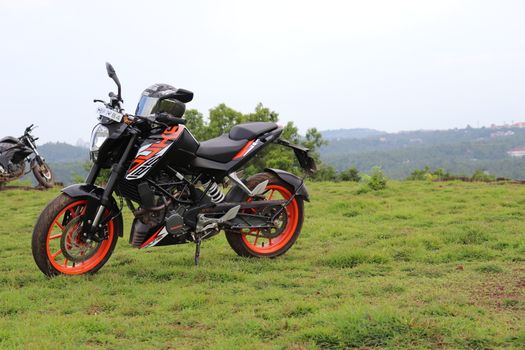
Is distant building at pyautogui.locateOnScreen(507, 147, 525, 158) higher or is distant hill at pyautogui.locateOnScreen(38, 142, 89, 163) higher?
distant hill at pyautogui.locateOnScreen(38, 142, 89, 163)

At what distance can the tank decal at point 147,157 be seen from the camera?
6.23 metres

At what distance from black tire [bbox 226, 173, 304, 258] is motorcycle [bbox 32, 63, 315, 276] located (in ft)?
0.04

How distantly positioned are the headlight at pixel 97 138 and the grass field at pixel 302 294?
1.28 m

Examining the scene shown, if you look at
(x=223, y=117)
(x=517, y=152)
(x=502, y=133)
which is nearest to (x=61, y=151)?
(x=223, y=117)

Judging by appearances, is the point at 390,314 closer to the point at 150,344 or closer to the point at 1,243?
the point at 150,344

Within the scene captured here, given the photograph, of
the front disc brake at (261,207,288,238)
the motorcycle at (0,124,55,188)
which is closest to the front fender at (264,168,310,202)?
the front disc brake at (261,207,288,238)

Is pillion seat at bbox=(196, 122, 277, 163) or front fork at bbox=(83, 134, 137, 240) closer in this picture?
front fork at bbox=(83, 134, 137, 240)

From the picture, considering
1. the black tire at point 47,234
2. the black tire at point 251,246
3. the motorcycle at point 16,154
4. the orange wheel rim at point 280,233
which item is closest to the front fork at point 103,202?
the black tire at point 47,234

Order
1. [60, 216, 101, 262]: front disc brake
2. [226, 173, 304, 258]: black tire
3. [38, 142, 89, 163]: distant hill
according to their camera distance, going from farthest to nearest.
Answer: [38, 142, 89, 163]: distant hill
[226, 173, 304, 258]: black tire
[60, 216, 101, 262]: front disc brake

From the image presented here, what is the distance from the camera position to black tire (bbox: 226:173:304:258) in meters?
7.10

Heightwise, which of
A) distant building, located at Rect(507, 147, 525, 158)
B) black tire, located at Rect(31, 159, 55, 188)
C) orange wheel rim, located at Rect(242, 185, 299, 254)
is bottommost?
distant building, located at Rect(507, 147, 525, 158)

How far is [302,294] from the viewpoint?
18.2 feet

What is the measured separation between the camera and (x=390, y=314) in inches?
176

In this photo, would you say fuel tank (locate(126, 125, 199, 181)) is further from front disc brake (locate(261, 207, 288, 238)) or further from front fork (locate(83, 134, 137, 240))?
front disc brake (locate(261, 207, 288, 238))
